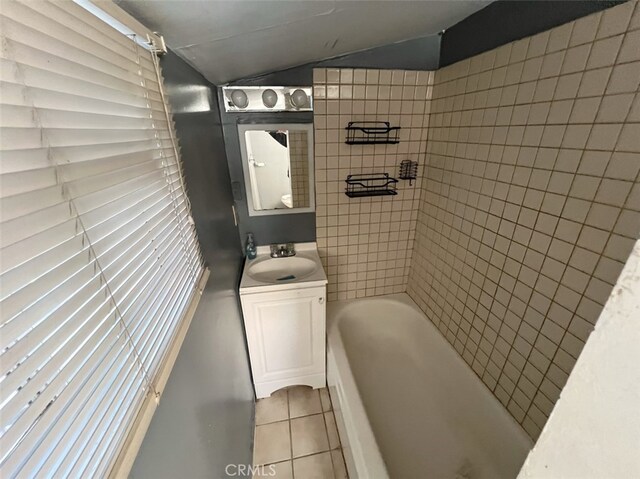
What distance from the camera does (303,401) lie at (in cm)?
179

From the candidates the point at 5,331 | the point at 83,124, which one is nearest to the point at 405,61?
the point at 83,124

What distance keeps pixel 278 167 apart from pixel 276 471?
1732 mm

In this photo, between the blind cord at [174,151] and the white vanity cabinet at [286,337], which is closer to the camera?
the blind cord at [174,151]

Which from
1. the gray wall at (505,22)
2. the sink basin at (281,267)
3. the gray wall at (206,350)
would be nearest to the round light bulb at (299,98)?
the gray wall at (206,350)

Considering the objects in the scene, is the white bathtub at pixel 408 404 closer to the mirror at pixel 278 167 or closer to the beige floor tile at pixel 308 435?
the beige floor tile at pixel 308 435

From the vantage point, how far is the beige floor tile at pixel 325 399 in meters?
1.74

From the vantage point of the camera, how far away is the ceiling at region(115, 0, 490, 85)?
62cm

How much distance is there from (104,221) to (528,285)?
1.43 m

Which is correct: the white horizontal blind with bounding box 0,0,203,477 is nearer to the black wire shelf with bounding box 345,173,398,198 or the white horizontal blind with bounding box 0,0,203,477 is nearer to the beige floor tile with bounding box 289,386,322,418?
the black wire shelf with bounding box 345,173,398,198

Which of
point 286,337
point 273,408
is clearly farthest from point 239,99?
point 273,408

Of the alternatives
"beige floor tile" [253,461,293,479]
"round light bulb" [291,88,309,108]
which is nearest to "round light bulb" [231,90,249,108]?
"round light bulb" [291,88,309,108]

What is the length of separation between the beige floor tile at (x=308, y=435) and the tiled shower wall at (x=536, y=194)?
960 millimetres

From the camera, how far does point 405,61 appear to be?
1.57 meters

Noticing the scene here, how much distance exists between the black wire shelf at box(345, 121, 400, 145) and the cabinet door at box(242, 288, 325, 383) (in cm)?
96
